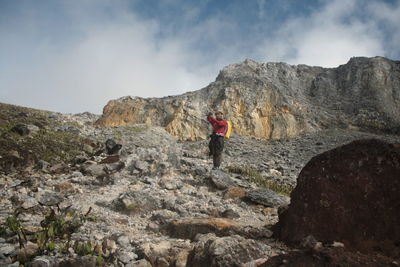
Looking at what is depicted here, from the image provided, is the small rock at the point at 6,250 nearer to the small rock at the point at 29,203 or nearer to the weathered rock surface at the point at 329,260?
the small rock at the point at 29,203

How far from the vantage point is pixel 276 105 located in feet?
101

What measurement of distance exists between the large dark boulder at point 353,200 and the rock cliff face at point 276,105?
76.0ft

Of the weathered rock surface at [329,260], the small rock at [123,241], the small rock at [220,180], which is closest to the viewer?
the weathered rock surface at [329,260]

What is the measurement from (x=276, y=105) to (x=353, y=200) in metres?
26.5

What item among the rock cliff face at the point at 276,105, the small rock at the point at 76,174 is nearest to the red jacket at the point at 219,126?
the small rock at the point at 76,174

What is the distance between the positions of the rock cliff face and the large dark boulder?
23177 mm

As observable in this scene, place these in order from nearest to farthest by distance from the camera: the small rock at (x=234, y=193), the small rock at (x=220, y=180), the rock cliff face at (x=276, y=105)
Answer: the small rock at (x=234, y=193)
the small rock at (x=220, y=180)
the rock cliff face at (x=276, y=105)

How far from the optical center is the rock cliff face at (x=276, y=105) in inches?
1160

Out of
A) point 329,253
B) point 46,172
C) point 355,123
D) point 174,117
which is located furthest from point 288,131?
point 329,253

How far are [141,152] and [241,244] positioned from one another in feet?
24.9

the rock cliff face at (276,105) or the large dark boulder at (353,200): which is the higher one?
the rock cliff face at (276,105)

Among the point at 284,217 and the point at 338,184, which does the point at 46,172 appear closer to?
the point at 284,217

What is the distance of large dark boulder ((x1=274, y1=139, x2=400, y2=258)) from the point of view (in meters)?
4.57

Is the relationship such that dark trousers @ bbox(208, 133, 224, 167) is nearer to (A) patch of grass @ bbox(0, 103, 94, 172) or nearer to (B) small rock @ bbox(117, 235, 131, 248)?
(A) patch of grass @ bbox(0, 103, 94, 172)
